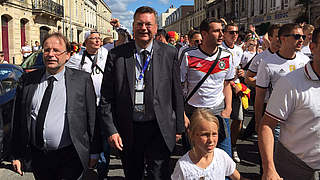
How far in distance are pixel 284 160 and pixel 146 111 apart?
123 centimetres

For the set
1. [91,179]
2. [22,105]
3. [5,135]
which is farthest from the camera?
[5,135]

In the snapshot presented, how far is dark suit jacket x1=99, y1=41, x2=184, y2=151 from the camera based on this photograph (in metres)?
2.75

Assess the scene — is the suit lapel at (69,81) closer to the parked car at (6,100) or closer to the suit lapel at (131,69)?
the suit lapel at (131,69)

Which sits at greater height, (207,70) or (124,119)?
(207,70)

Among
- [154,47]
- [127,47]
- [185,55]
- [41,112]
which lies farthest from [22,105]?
[185,55]

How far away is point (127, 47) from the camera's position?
2.87m

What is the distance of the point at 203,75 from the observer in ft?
11.9

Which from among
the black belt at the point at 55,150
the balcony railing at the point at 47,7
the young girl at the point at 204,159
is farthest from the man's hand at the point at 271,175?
the balcony railing at the point at 47,7

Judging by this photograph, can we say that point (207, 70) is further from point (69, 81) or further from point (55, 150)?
point (55, 150)

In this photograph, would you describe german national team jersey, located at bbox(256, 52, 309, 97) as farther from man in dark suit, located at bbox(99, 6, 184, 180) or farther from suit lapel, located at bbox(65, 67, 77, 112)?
suit lapel, located at bbox(65, 67, 77, 112)

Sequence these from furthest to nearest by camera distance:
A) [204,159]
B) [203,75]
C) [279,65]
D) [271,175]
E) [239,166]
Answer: [239,166], [203,75], [279,65], [204,159], [271,175]

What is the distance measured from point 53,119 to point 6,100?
2919 millimetres

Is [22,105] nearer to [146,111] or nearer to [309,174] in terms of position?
[146,111]

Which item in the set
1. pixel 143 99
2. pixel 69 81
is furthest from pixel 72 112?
pixel 143 99
